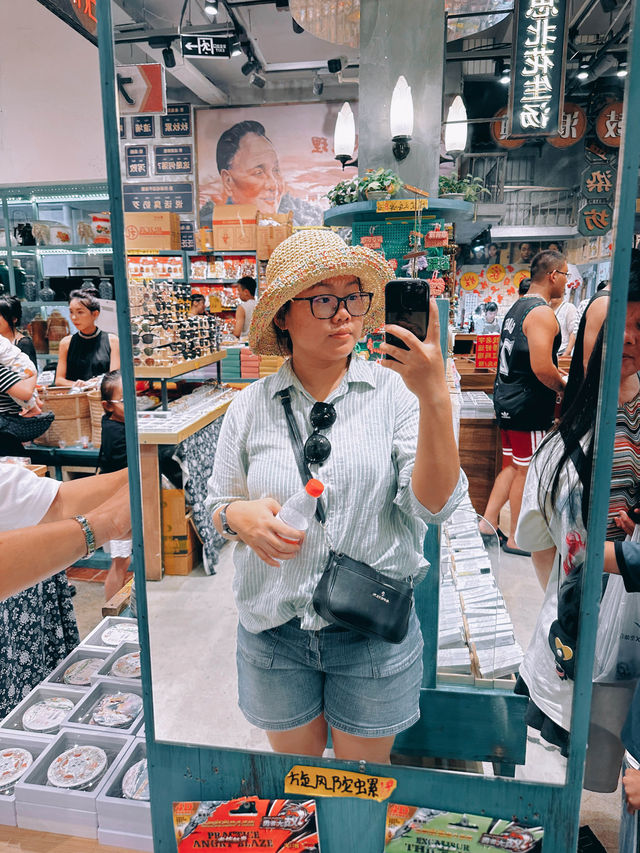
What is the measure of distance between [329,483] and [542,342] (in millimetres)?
469

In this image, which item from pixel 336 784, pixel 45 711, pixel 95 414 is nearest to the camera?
pixel 336 784

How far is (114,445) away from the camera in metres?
1.98

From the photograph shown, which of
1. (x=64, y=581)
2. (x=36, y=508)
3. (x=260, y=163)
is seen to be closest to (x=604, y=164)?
(x=260, y=163)

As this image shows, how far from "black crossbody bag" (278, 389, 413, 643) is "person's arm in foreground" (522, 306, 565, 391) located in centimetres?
46

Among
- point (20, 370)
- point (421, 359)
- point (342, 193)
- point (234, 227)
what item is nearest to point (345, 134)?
point (342, 193)

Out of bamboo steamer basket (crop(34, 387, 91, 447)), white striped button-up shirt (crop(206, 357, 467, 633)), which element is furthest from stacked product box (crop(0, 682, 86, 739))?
bamboo steamer basket (crop(34, 387, 91, 447))

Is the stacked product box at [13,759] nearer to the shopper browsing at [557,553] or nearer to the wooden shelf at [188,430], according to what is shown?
the wooden shelf at [188,430]

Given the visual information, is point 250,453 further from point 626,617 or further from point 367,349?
point 626,617

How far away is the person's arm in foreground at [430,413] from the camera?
3.00ft

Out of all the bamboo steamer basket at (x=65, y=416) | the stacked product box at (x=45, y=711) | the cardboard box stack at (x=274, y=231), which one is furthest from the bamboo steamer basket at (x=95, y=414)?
the stacked product box at (x=45, y=711)

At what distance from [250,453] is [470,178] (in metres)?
0.71

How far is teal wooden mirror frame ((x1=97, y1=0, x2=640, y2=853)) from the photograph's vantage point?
0.91 m

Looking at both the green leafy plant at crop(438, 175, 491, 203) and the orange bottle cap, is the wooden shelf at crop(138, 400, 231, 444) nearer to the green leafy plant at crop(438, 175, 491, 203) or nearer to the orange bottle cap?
the orange bottle cap

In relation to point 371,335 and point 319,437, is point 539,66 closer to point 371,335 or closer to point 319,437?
point 371,335
